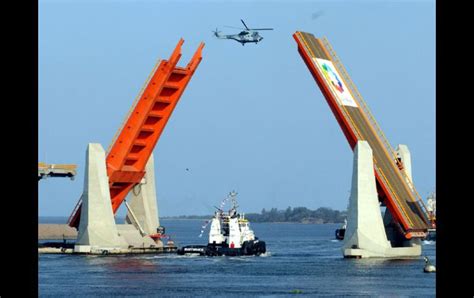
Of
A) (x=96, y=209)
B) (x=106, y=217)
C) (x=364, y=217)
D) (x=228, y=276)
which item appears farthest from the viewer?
(x=106, y=217)

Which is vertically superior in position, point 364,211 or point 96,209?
point 96,209

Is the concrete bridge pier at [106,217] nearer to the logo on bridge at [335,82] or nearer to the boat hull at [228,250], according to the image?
the boat hull at [228,250]

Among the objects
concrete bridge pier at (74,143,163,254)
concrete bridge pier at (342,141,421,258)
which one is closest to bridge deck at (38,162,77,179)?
concrete bridge pier at (74,143,163,254)

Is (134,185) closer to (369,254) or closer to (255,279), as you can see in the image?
(369,254)

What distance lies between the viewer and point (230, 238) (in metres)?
53.9

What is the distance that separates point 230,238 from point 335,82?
1099 centimetres

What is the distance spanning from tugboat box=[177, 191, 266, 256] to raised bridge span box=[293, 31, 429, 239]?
6.91 metres

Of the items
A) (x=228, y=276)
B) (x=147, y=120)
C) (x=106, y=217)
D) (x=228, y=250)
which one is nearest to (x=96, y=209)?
(x=106, y=217)

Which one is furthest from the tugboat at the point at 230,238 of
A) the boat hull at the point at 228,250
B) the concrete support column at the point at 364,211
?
the concrete support column at the point at 364,211

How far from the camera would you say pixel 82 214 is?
167 ft

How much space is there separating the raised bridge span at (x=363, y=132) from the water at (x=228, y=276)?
6.73 ft

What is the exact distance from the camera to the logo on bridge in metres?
45.2

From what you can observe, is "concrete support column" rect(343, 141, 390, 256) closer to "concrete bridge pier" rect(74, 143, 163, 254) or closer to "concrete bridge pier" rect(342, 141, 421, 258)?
"concrete bridge pier" rect(342, 141, 421, 258)

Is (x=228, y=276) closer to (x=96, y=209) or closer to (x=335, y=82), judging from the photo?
(x=335, y=82)
